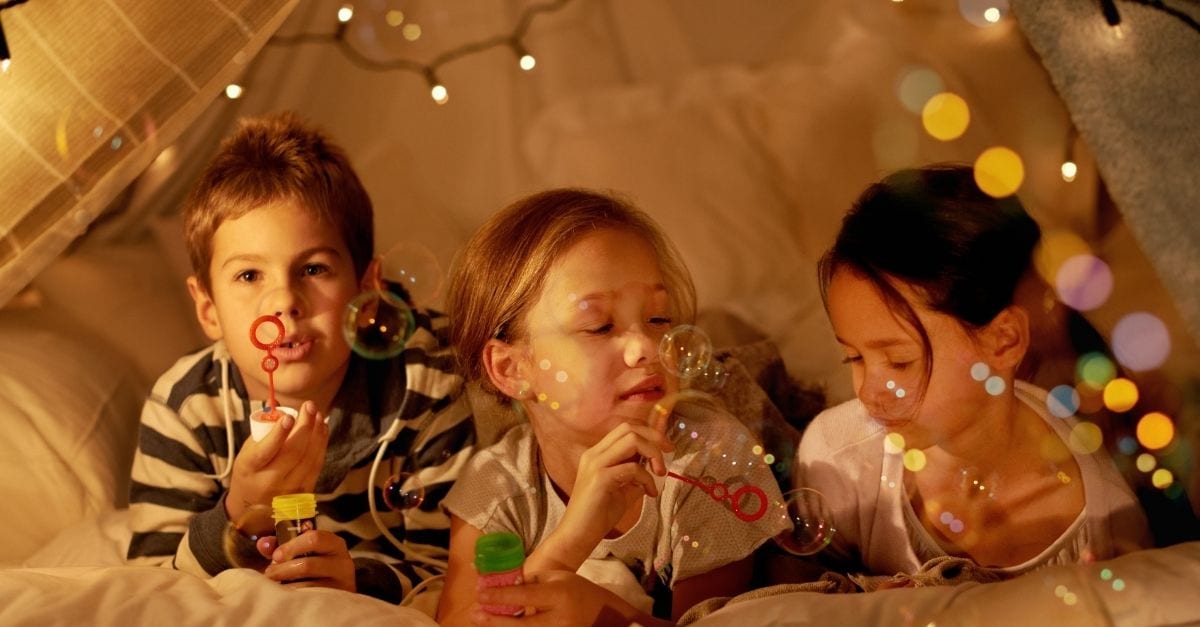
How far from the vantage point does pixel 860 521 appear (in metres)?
1.02

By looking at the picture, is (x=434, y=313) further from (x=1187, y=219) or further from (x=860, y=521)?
(x=1187, y=219)

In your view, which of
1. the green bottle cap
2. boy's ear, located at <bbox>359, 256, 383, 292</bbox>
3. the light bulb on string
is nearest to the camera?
the green bottle cap

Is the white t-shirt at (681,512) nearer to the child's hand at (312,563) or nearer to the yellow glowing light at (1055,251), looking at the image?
the child's hand at (312,563)

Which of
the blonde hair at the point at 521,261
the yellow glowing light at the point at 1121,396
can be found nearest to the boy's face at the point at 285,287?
the blonde hair at the point at 521,261

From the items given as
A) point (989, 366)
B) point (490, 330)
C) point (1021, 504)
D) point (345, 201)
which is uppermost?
point (345, 201)

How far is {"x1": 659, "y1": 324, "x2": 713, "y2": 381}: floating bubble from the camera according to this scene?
96 cm

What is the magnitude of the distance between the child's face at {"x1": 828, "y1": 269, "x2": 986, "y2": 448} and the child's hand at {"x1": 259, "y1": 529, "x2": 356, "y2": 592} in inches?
19.2

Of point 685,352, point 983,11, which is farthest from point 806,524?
point 983,11

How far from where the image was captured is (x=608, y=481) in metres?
0.90

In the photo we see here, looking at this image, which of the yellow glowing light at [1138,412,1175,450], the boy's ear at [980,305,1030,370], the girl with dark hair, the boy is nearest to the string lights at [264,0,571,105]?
the boy

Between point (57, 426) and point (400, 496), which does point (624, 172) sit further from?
point (57, 426)

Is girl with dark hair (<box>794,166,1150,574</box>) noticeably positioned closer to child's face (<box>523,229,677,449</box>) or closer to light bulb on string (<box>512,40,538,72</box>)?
child's face (<box>523,229,677,449</box>)

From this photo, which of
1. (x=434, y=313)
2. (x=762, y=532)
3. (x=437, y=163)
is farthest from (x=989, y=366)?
(x=437, y=163)

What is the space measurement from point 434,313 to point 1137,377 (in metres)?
0.73
